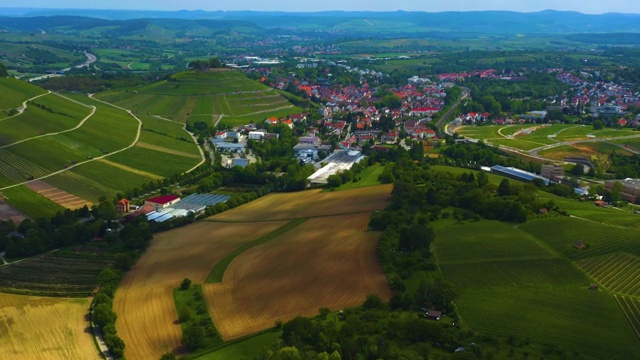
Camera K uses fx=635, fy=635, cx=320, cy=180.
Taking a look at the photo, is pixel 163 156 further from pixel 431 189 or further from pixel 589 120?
pixel 589 120

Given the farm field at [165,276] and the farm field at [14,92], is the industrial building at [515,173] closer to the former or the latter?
the farm field at [165,276]

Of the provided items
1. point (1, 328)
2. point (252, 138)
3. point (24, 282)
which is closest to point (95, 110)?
point (252, 138)

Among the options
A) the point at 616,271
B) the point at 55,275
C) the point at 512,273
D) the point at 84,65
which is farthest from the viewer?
the point at 84,65

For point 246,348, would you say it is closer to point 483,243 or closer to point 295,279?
point 295,279

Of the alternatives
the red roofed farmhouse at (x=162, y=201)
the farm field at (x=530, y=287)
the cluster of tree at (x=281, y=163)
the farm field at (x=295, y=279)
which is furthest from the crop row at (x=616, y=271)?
the red roofed farmhouse at (x=162, y=201)

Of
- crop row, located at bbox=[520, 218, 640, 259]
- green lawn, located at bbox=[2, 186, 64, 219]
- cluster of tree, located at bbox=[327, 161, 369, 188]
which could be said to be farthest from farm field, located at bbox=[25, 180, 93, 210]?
crop row, located at bbox=[520, 218, 640, 259]

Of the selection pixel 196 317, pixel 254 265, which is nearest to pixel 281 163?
pixel 254 265
